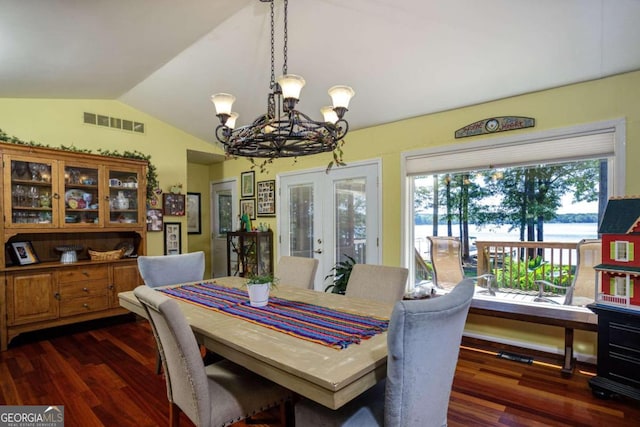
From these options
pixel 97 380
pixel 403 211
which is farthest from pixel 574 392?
pixel 97 380

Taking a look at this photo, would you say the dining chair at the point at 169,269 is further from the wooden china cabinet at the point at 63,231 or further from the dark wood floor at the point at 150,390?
the wooden china cabinet at the point at 63,231

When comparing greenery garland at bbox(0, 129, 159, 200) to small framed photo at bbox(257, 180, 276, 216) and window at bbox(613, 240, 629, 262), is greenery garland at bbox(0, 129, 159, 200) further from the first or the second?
window at bbox(613, 240, 629, 262)

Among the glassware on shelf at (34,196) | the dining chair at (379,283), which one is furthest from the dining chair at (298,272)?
the glassware on shelf at (34,196)

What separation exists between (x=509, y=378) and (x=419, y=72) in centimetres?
253

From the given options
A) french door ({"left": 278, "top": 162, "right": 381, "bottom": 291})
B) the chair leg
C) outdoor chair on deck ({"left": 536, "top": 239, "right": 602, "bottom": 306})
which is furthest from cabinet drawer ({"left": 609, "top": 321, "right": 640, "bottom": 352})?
the chair leg

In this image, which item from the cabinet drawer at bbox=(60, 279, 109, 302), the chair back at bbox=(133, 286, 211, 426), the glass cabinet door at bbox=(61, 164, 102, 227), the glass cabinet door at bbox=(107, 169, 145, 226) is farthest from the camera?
the glass cabinet door at bbox=(107, 169, 145, 226)

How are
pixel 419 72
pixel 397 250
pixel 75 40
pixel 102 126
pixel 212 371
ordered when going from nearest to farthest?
pixel 212 371, pixel 75 40, pixel 419 72, pixel 397 250, pixel 102 126

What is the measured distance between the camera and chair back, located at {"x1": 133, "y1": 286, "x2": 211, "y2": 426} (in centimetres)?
133

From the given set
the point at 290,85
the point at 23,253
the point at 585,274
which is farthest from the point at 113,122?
the point at 585,274

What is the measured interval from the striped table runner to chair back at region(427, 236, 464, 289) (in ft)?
→ 6.95

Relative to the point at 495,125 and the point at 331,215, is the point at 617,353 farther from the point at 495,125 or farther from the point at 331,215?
the point at 331,215

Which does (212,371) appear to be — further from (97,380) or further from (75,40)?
(75,40)

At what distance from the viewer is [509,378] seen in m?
2.50

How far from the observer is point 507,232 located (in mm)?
3344
